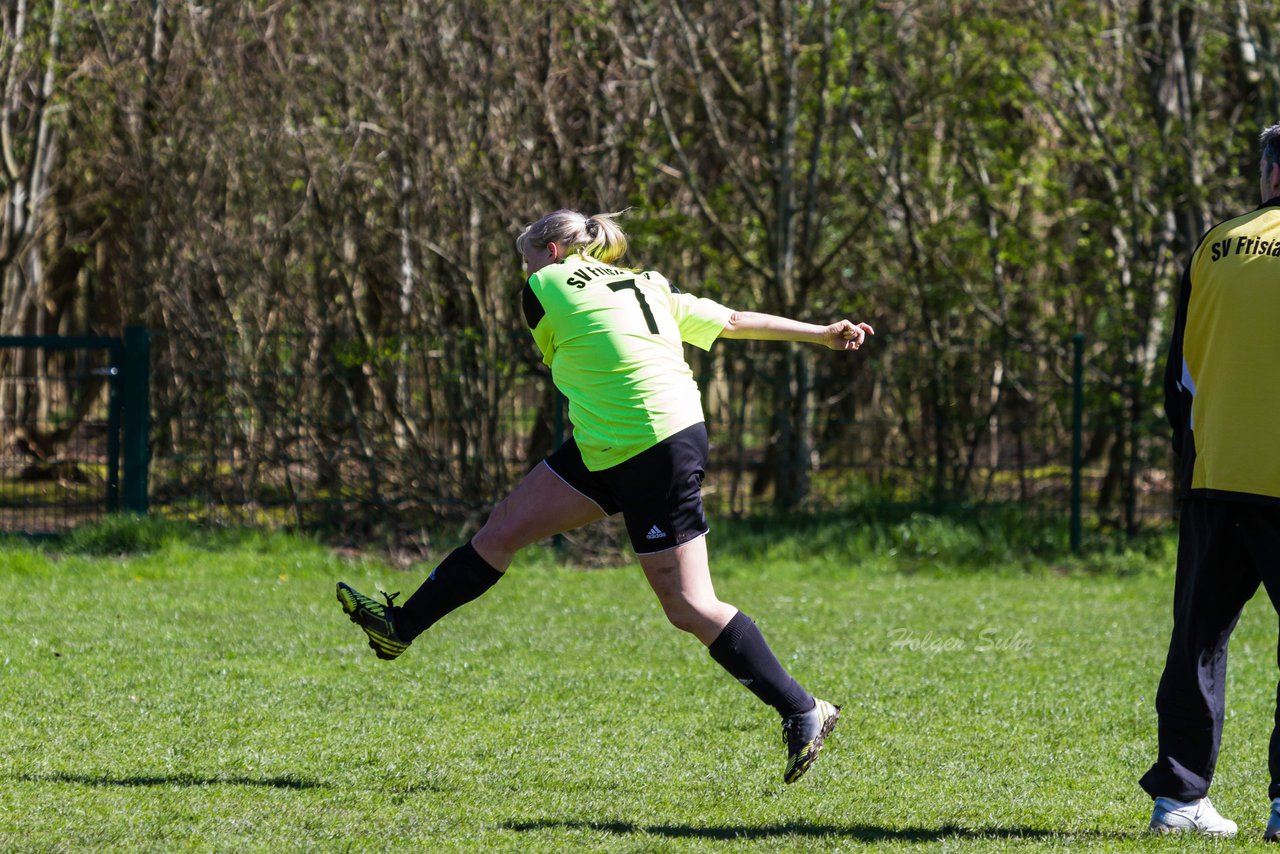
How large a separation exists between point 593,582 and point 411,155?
392 centimetres

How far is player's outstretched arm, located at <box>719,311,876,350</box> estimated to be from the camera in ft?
16.1

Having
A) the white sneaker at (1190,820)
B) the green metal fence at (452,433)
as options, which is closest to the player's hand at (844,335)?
the white sneaker at (1190,820)

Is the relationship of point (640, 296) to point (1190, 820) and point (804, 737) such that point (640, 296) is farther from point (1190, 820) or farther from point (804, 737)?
point (1190, 820)

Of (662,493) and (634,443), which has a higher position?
(634,443)

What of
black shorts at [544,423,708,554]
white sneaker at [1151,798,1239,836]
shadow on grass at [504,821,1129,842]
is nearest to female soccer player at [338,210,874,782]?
black shorts at [544,423,708,554]

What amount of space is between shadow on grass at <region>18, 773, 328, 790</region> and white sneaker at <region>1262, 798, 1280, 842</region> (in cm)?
286

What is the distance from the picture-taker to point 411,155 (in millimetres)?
12039

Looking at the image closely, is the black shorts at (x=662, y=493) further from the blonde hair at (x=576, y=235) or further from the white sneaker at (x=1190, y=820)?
the white sneaker at (x=1190, y=820)

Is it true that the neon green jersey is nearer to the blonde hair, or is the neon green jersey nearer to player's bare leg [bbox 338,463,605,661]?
the blonde hair

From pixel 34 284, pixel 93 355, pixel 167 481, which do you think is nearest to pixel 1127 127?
pixel 167 481

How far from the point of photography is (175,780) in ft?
15.7

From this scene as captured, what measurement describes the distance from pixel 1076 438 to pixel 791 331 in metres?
8.31

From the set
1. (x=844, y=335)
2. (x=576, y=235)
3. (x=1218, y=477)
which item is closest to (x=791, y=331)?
(x=844, y=335)

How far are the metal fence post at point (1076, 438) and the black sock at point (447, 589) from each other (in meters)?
8.54
